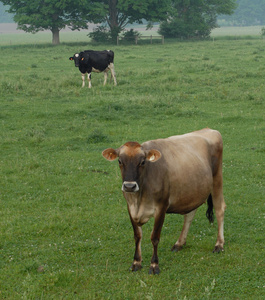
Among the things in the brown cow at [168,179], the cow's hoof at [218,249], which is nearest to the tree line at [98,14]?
the brown cow at [168,179]

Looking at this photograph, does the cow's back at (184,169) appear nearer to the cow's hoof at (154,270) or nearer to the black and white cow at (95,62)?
the cow's hoof at (154,270)

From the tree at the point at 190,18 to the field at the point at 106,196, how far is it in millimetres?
39135

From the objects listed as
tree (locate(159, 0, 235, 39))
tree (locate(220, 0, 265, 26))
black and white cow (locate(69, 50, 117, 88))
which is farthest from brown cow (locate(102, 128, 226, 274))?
tree (locate(220, 0, 265, 26))

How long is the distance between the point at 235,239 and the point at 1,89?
54.4 feet

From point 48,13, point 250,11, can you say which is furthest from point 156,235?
point 250,11

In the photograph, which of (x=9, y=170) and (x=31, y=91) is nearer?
(x=9, y=170)

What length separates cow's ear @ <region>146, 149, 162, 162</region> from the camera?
6227mm

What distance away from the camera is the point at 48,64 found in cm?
3406

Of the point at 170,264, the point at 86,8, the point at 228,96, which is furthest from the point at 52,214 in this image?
the point at 86,8

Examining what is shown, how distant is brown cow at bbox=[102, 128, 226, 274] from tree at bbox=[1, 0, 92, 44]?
47118 mm

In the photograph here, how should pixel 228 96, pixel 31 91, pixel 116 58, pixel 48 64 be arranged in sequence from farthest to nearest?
pixel 116 58 → pixel 48 64 → pixel 31 91 → pixel 228 96

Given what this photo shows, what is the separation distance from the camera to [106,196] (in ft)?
31.9

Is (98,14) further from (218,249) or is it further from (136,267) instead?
(136,267)

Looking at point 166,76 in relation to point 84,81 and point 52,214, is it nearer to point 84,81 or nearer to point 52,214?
point 84,81
